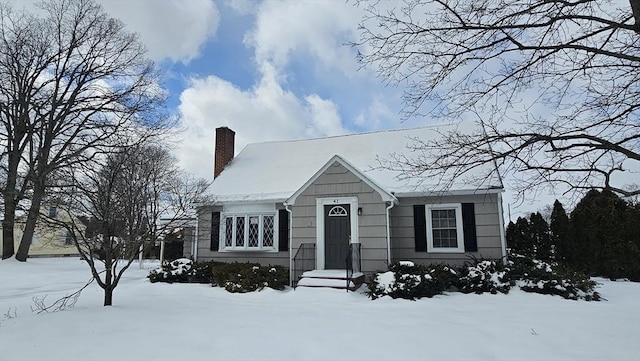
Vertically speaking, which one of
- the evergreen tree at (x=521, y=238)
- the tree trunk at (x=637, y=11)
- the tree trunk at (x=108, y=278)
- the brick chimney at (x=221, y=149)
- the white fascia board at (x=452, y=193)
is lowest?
the tree trunk at (x=108, y=278)

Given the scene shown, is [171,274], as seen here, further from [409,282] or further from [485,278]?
[485,278]

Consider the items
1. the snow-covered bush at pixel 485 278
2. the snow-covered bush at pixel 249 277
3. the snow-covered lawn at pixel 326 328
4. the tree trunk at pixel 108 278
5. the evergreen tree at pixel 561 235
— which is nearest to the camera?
the snow-covered lawn at pixel 326 328

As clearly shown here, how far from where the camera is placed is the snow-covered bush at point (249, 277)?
36.1 ft

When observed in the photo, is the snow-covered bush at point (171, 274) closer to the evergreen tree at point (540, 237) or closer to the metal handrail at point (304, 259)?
the metal handrail at point (304, 259)

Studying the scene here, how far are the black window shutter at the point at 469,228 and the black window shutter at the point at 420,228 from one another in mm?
1176

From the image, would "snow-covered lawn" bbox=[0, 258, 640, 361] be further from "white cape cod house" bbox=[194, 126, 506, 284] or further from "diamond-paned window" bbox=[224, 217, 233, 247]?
"diamond-paned window" bbox=[224, 217, 233, 247]

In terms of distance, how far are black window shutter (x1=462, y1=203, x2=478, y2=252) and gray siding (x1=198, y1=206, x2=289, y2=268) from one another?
5.87 metres

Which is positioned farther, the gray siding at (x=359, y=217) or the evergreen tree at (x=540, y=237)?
the evergreen tree at (x=540, y=237)

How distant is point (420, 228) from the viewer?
39.0 ft

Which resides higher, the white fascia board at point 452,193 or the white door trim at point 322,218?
the white fascia board at point 452,193

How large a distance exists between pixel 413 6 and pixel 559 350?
5.16 metres

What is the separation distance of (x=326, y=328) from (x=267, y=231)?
728 cm

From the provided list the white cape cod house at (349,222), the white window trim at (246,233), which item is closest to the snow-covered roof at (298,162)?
the white cape cod house at (349,222)

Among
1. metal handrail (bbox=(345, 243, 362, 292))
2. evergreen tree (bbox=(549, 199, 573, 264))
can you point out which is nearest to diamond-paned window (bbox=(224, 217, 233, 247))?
metal handrail (bbox=(345, 243, 362, 292))
